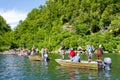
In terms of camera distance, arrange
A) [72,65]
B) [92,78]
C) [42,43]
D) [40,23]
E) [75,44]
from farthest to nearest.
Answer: [40,23]
[42,43]
[75,44]
[72,65]
[92,78]

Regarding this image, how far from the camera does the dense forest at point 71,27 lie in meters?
118

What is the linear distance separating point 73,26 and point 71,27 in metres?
2.97

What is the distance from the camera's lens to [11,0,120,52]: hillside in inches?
4658

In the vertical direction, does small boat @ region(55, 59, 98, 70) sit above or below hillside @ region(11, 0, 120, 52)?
below

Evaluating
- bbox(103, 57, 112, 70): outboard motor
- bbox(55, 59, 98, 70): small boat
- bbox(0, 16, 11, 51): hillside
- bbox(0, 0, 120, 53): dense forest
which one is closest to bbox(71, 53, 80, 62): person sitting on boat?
bbox(55, 59, 98, 70): small boat

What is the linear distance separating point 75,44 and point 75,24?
63.4 ft

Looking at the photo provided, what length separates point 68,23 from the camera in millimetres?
143875

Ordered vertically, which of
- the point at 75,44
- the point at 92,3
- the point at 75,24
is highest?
the point at 92,3

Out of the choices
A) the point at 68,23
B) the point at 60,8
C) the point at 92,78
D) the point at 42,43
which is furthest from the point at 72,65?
the point at 60,8

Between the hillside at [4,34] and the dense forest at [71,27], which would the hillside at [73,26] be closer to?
the dense forest at [71,27]

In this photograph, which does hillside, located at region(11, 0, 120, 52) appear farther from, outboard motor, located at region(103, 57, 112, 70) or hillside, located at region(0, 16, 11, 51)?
outboard motor, located at region(103, 57, 112, 70)

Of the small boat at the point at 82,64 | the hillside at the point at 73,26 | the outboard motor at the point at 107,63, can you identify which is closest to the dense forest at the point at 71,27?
the hillside at the point at 73,26

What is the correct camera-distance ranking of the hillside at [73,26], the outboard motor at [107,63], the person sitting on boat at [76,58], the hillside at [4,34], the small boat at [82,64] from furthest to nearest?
1. the hillside at [4,34]
2. the hillside at [73,26]
3. the person sitting on boat at [76,58]
4. the small boat at [82,64]
5. the outboard motor at [107,63]

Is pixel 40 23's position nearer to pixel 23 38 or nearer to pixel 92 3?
pixel 23 38
